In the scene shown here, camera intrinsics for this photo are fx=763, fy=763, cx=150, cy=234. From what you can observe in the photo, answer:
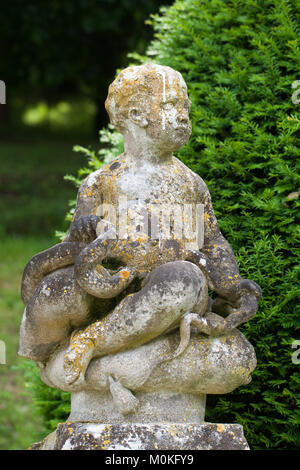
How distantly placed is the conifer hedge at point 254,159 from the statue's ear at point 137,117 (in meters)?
1.08

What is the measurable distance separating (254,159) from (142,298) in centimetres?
167

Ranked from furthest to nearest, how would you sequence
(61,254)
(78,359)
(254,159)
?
(254,159), (61,254), (78,359)

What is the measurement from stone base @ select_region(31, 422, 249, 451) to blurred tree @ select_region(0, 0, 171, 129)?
10.7 m

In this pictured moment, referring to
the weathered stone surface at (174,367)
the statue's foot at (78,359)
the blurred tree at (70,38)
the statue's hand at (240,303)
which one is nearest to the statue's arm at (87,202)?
the statue's foot at (78,359)

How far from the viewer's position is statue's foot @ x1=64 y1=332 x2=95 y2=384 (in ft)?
11.0

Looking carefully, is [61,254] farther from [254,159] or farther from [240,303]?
[254,159]

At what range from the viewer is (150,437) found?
3215mm

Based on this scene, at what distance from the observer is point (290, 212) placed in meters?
4.41

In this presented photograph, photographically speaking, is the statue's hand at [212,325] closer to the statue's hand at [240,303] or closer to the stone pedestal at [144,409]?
the statue's hand at [240,303]

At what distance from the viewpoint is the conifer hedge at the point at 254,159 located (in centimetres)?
434

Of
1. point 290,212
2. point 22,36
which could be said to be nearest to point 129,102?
point 290,212

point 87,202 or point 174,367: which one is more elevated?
point 87,202

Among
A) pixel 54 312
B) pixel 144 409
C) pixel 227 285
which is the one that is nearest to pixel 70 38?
pixel 227 285
